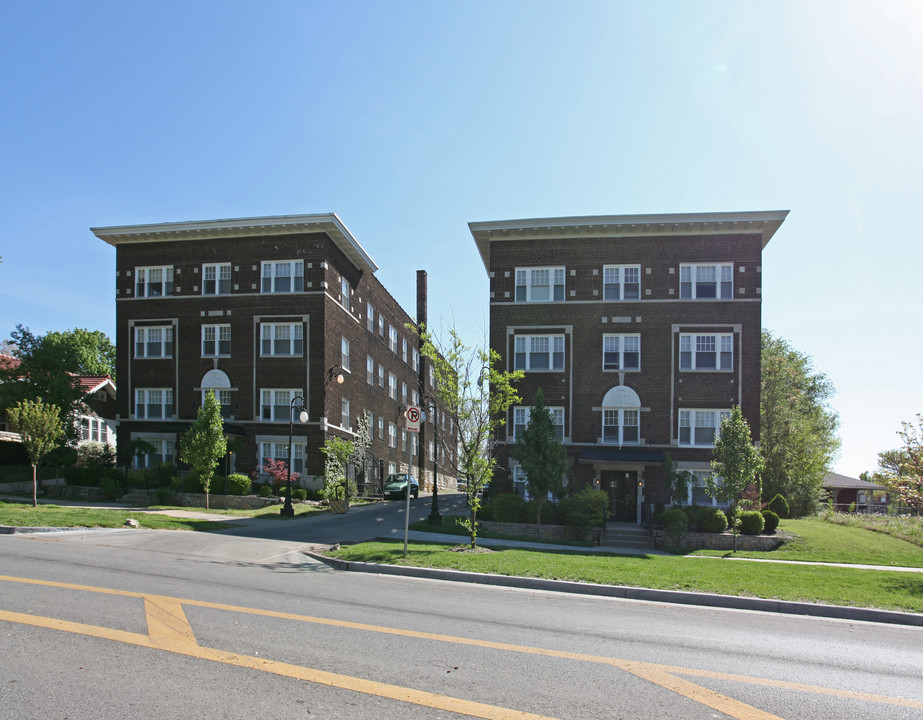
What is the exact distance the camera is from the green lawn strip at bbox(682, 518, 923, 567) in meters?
21.2

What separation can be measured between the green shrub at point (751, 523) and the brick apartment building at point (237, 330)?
16.2m

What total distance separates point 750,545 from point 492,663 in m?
21.0

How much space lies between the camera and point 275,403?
36.0 metres

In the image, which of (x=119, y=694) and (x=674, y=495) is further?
(x=674, y=495)

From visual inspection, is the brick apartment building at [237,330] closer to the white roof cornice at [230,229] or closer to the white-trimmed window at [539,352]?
the white roof cornice at [230,229]

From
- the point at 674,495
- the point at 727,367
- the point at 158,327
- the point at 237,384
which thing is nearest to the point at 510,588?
the point at 674,495

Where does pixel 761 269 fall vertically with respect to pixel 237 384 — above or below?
above

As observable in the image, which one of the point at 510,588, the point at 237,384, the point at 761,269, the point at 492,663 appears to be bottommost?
the point at 510,588

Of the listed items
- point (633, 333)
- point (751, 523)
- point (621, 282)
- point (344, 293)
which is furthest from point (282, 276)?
point (751, 523)

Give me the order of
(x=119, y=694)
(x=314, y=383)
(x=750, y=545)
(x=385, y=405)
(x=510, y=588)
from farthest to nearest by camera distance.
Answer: (x=385, y=405) → (x=314, y=383) → (x=750, y=545) → (x=510, y=588) → (x=119, y=694)

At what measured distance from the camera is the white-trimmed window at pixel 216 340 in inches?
1441

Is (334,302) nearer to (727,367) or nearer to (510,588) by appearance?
(727,367)

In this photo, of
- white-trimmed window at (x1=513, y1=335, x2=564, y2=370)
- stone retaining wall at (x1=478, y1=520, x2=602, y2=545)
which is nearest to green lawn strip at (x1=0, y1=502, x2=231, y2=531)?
stone retaining wall at (x1=478, y1=520, x2=602, y2=545)

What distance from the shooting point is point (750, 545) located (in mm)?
24750
